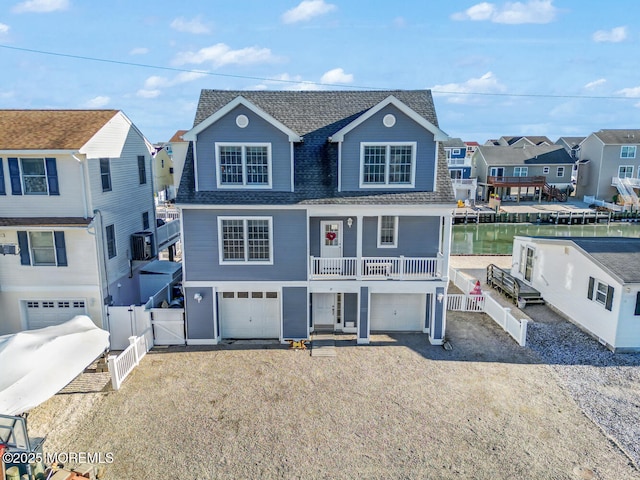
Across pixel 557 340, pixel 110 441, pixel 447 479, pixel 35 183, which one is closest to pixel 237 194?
pixel 35 183

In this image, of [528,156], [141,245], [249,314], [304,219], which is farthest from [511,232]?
[141,245]

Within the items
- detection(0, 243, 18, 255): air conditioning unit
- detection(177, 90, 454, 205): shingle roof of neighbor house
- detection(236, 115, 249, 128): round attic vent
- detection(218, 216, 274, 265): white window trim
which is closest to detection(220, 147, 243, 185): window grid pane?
detection(177, 90, 454, 205): shingle roof of neighbor house

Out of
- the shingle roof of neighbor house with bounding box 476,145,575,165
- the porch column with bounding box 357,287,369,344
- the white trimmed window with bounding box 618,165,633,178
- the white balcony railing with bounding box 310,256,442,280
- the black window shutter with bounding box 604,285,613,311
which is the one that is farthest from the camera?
the shingle roof of neighbor house with bounding box 476,145,575,165

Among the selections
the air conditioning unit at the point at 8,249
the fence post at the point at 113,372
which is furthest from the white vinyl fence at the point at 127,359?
the air conditioning unit at the point at 8,249

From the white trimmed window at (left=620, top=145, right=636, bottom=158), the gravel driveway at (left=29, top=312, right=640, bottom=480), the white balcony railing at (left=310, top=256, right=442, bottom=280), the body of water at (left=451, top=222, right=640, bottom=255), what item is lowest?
the body of water at (left=451, top=222, right=640, bottom=255)

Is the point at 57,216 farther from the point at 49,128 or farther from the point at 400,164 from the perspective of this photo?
→ the point at 400,164

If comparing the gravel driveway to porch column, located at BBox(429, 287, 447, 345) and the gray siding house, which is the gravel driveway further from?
the gray siding house

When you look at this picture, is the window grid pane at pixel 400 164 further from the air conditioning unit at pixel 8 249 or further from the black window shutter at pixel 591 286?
the air conditioning unit at pixel 8 249
